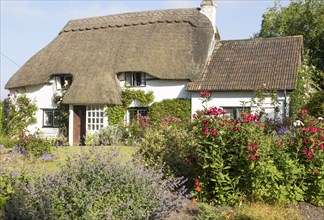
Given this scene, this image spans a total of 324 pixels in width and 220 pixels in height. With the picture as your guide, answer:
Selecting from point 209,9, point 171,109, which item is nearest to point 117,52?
point 171,109

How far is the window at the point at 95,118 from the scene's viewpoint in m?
19.7

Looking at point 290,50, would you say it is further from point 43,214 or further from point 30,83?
point 43,214

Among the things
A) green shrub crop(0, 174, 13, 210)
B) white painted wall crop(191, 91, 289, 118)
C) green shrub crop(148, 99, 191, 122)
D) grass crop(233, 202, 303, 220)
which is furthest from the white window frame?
grass crop(233, 202, 303, 220)

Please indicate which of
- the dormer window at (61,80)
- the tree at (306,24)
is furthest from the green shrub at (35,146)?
the tree at (306,24)

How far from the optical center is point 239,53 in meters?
20.0

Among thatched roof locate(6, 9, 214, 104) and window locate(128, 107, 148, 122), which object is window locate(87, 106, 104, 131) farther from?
window locate(128, 107, 148, 122)

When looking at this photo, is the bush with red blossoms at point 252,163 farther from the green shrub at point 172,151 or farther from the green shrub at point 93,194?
the green shrub at point 93,194

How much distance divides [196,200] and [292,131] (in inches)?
91.5

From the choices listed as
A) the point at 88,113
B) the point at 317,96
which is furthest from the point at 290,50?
the point at 88,113

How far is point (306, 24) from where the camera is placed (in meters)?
29.1

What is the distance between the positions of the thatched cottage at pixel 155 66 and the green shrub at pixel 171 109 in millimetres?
367

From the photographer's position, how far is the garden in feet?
16.2

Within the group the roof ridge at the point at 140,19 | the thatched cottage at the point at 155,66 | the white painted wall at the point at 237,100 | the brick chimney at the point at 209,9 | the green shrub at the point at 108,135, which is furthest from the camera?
the brick chimney at the point at 209,9

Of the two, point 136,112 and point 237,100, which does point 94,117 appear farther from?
point 237,100
